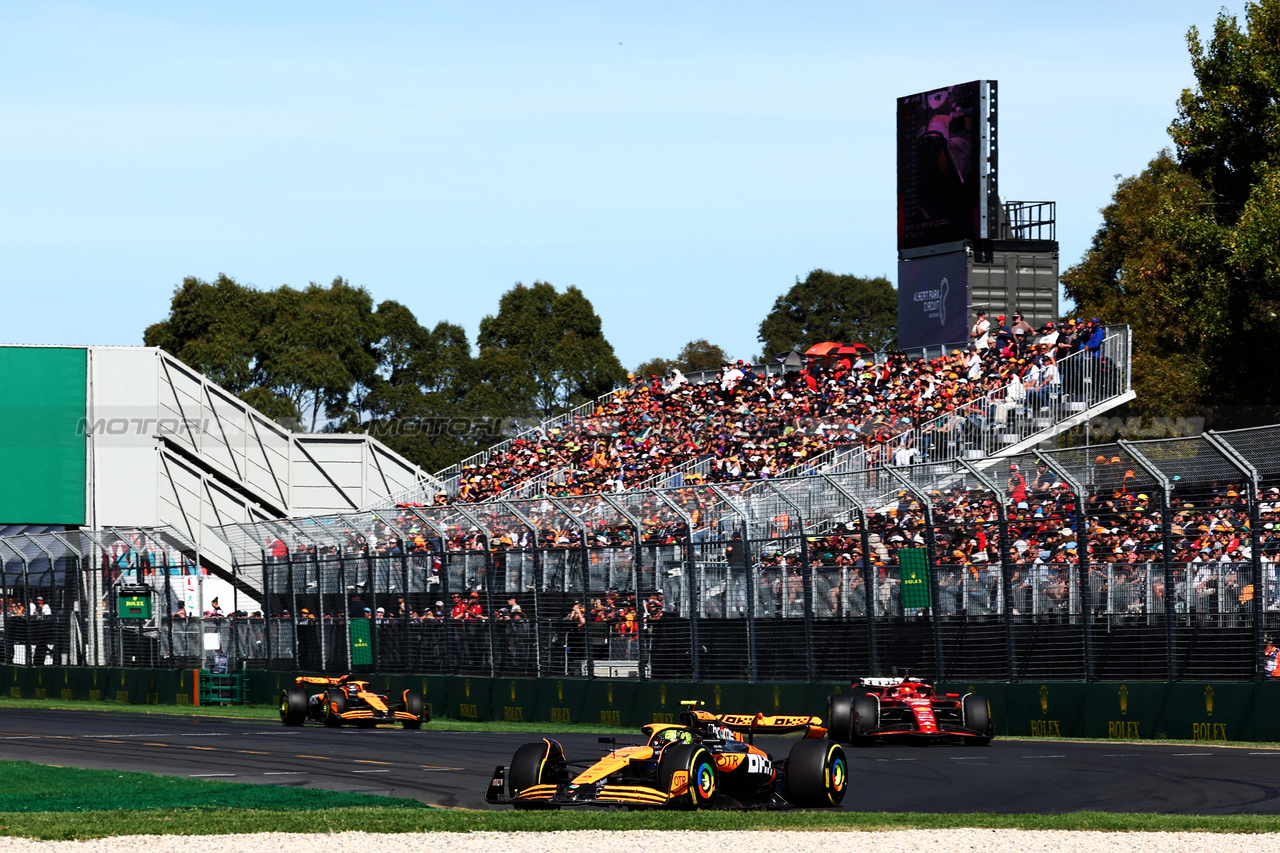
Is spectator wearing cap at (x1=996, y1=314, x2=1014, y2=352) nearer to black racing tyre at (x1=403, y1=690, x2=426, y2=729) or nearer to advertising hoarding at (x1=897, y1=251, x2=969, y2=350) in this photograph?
advertising hoarding at (x1=897, y1=251, x2=969, y2=350)

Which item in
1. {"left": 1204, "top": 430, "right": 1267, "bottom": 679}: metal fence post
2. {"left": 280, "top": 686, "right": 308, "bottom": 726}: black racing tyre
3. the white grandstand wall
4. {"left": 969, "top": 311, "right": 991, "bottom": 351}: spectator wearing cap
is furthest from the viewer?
the white grandstand wall

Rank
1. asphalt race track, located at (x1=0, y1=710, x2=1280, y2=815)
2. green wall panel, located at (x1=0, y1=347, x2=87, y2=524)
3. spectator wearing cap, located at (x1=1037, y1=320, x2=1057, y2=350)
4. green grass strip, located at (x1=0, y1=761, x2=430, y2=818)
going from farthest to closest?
green wall panel, located at (x1=0, y1=347, x2=87, y2=524)
spectator wearing cap, located at (x1=1037, y1=320, x2=1057, y2=350)
asphalt race track, located at (x1=0, y1=710, x2=1280, y2=815)
green grass strip, located at (x1=0, y1=761, x2=430, y2=818)

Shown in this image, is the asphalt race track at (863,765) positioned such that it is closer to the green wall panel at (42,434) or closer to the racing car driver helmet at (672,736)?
the racing car driver helmet at (672,736)

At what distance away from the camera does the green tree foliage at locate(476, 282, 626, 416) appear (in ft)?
244

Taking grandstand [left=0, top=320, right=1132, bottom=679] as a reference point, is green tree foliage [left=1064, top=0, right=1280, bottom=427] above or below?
above

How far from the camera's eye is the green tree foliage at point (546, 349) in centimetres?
7450

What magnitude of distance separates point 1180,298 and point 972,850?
25.2 metres

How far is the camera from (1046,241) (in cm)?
4525

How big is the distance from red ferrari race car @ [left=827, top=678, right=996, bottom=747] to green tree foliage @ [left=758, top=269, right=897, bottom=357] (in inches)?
2671

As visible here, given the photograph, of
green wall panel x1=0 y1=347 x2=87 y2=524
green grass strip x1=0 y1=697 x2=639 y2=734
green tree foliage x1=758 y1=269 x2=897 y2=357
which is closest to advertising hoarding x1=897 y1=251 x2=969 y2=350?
green grass strip x1=0 y1=697 x2=639 y2=734

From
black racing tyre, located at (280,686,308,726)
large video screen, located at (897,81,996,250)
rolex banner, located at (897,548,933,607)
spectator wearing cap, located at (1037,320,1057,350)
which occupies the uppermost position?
large video screen, located at (897,81,996,250)

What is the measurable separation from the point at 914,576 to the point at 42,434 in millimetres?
32664

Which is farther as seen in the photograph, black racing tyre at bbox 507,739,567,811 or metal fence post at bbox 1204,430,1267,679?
metal fence post at bbox 1204,430,1267,679

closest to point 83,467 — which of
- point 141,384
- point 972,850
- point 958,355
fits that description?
point 141,384
